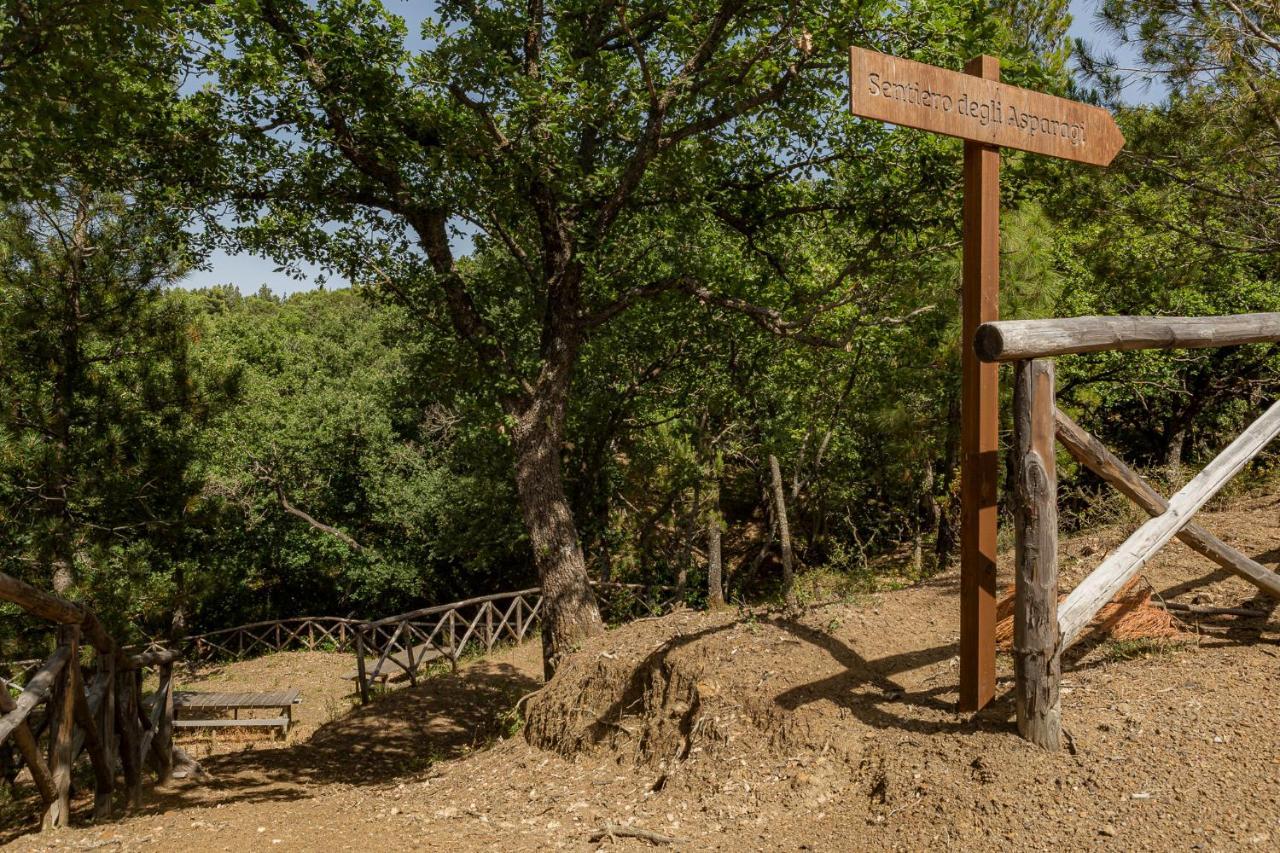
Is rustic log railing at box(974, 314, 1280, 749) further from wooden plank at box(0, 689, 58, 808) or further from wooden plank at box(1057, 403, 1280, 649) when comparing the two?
wooden plank at box(0, 689, 58, 808)

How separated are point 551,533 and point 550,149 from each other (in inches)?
124

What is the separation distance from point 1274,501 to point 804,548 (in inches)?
529

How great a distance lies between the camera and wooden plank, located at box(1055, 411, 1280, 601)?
4168 millimetres

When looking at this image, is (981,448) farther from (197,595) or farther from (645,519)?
(645,519)

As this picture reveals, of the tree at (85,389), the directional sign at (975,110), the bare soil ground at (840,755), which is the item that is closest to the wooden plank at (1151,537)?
the bare soil ground at (840,755)

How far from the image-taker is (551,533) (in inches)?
293

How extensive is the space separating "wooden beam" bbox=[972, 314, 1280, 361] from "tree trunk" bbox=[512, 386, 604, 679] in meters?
4.36

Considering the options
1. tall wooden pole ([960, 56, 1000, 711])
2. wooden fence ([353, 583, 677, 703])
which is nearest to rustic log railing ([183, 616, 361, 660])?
wooden fence ([353, 583, 677, 703])

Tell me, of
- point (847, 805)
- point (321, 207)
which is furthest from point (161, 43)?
point (847, 805)

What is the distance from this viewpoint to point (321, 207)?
7590mm

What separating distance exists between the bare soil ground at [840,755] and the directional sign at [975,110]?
275cm

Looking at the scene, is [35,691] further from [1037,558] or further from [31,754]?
[1037,558]

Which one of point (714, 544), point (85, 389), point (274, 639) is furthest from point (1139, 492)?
point (274, 639)

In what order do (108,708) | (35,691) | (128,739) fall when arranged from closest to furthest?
(35,691), (108,708), (128,739)
